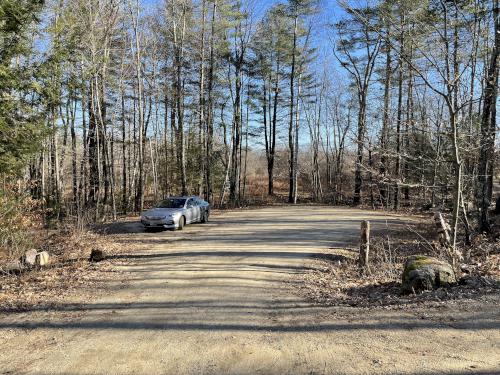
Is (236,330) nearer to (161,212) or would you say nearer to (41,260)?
(41,260)

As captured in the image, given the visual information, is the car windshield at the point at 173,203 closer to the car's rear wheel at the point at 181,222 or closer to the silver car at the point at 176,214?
the silver car at the point at 176,214

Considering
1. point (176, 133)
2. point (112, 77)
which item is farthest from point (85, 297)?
point (176, 133)

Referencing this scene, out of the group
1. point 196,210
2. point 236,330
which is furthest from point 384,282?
point 196,210

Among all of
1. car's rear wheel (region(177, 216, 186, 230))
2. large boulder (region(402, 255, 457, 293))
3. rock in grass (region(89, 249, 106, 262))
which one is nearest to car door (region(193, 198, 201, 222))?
car's rear wheel (region(177, 216, 186, 230))

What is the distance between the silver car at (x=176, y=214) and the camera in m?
16.1

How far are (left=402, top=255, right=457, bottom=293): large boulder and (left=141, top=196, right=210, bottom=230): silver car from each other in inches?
435

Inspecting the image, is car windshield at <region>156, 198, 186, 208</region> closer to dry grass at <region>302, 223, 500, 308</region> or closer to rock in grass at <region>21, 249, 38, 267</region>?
rock in grass at <region>21, 249, 38, 267</region>

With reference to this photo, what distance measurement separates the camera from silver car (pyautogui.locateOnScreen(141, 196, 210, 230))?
16.1 metres

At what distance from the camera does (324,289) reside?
7.97 meters

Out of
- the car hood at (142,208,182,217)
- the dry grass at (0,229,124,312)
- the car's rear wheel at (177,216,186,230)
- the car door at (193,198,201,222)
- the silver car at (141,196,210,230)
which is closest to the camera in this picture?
the dry grass at (0,229,124,312)

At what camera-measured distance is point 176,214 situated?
53.8ft

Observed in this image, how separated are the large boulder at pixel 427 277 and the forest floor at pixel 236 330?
0.66 metres

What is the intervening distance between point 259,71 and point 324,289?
31735 millimetres

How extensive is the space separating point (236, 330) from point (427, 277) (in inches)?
140
